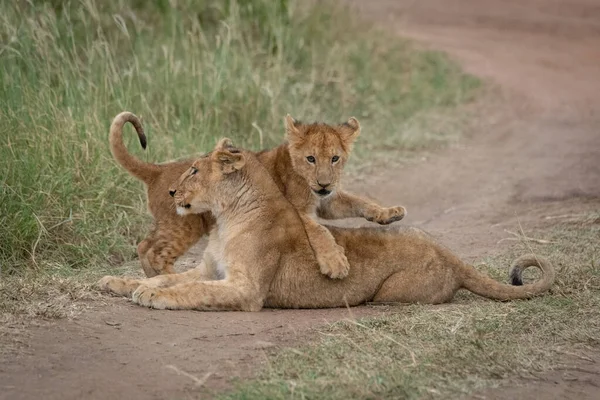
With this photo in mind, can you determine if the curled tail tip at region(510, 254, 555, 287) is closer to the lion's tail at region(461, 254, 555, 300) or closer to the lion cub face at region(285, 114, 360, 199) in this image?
the lion's tail at region(461, 254, 555, 300)

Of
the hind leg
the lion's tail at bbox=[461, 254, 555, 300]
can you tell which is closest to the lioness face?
the hind leg

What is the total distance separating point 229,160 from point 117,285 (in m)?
0.87

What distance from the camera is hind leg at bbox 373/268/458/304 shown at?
18.2ft

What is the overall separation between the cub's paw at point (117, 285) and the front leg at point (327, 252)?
0.92 m

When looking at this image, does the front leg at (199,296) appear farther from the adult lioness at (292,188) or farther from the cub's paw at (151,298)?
the adult lioness at (292,188)

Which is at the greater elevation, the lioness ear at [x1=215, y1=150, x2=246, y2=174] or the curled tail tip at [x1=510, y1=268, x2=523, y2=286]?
the lioness ear at [x1=215, y1=150, x2=246, y2=174]

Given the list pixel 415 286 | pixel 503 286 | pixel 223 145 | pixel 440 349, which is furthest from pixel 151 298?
pixel 503 286

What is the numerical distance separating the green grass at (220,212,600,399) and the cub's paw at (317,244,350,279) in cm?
32

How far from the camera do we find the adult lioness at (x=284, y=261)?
546 cm

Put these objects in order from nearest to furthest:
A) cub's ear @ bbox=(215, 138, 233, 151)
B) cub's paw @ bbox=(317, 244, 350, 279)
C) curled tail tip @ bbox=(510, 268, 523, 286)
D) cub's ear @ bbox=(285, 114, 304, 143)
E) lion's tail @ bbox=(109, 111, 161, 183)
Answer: cub's paw @ bbox=(317, 244, 350, 279) < curled tail tip @ bbox=(510, 268, 523, 286) < cub's ear @ bbox=(215, 138, 233, 151) < cub's ear @ bbox=(285, 114, 304, 143) < lion's tail @ bbox=(109, 111, 161, 183)

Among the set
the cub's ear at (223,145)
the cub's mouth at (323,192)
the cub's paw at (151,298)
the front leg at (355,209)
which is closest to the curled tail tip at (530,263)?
the front leg at (355,209)

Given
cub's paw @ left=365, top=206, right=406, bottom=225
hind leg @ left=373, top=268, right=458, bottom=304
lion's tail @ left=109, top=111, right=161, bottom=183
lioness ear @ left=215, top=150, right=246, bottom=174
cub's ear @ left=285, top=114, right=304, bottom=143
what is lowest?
hind leg @ left=373, top=268, right=458, bottom=304

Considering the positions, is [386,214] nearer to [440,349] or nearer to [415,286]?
[415,286]

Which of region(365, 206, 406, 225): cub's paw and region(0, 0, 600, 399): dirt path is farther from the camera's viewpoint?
region(365, 206, 406, 225): cub's paw
